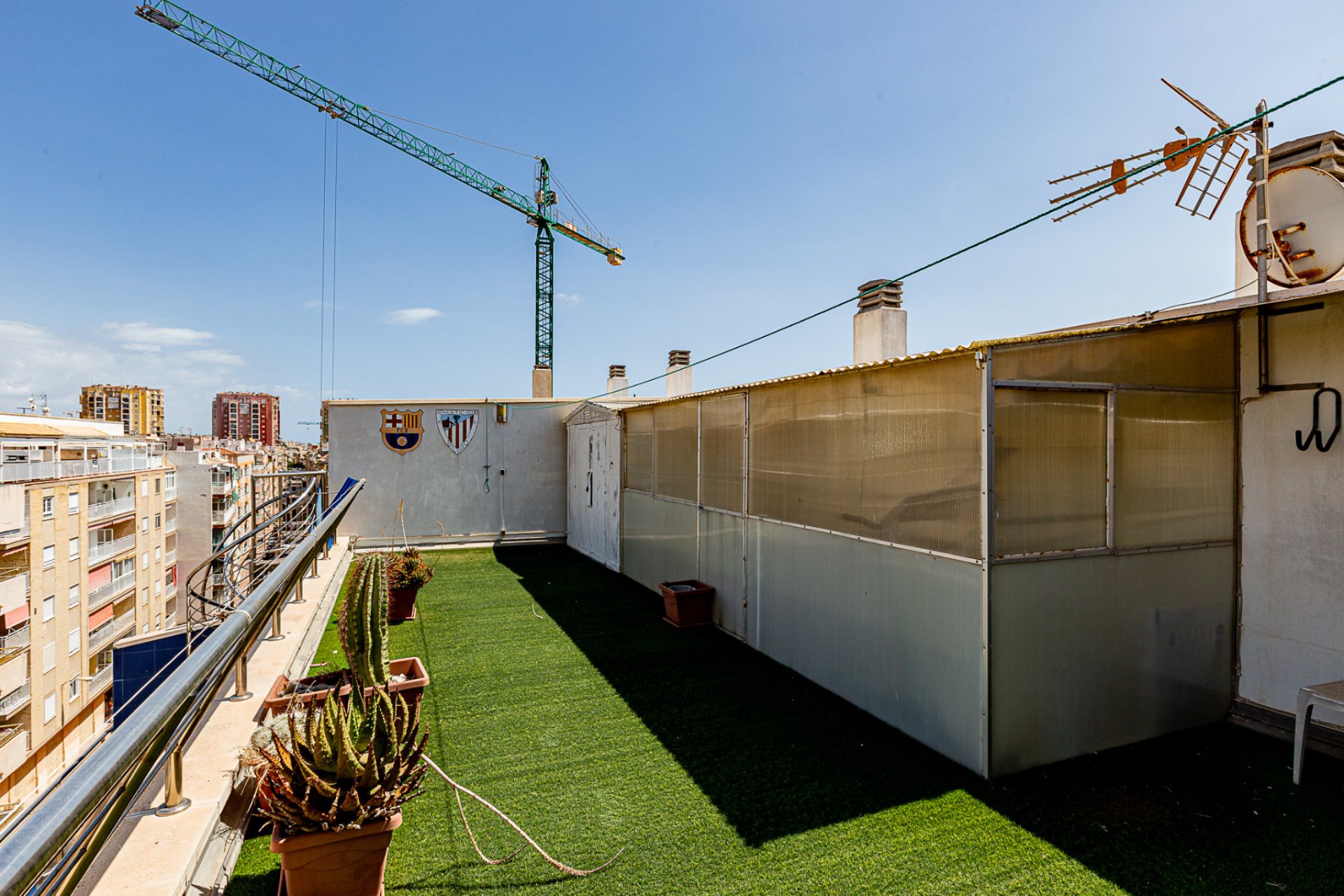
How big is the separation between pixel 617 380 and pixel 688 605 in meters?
7.61

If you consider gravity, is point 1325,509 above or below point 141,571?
above

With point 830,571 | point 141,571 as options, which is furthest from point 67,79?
point 141,571

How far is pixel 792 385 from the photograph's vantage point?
217 inches

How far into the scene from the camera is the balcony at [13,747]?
28.1m

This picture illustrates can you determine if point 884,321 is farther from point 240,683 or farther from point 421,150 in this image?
point 421,150

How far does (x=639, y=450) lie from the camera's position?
9.07 m

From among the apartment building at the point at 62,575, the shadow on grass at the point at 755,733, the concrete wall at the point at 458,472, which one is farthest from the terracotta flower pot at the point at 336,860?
the apartment building at the point at 62,575

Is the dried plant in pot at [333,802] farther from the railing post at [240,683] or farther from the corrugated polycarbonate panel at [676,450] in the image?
the corrugated polycarbonate panel at [676,450]

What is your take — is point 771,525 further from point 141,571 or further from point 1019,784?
point 141,571

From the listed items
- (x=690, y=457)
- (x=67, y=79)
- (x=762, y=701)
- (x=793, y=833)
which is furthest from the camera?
(x=67, y=79)

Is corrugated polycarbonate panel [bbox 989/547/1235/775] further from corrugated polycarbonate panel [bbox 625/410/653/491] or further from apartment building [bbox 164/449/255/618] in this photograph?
apartment building [bbox 164/449/255/618]

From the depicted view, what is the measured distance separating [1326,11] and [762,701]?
5.49m

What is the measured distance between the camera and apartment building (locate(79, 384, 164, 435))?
312 feet

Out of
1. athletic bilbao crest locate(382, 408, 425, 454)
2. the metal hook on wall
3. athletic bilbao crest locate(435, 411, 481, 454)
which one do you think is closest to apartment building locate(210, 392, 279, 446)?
athletic bilbao crest locate(382, 408, 425, 454)
